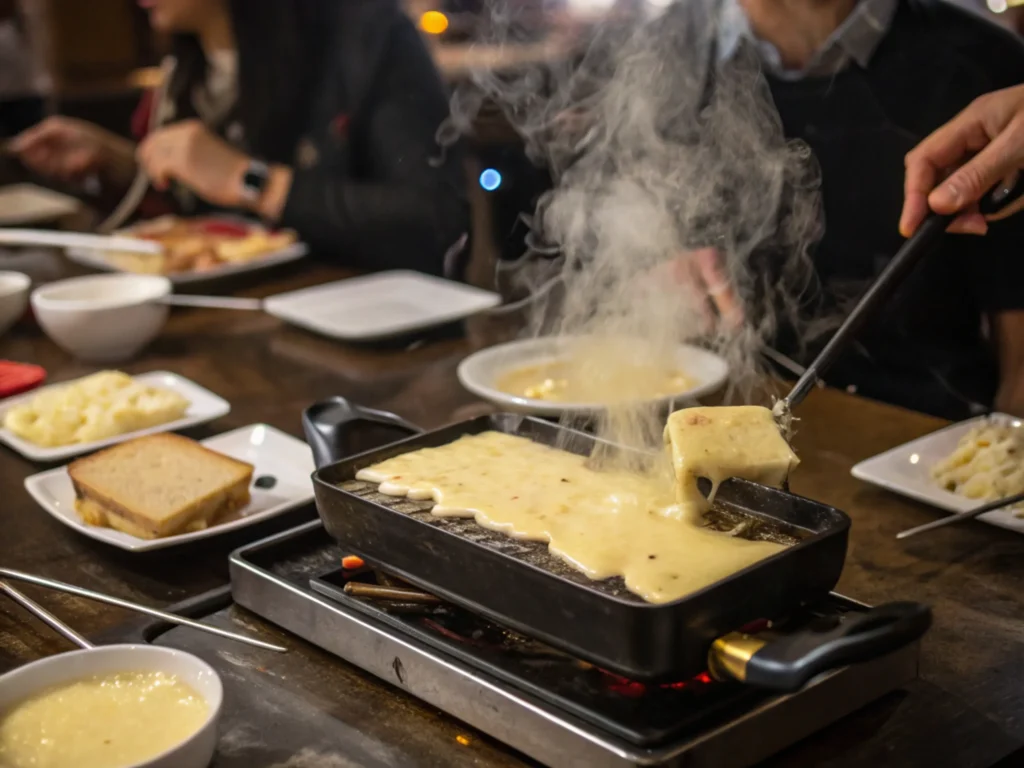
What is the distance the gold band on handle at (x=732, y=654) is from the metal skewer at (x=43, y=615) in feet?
2.46

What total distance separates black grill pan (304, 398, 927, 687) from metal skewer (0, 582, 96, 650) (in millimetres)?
335

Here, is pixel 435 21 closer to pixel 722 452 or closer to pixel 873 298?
pixel 873 298

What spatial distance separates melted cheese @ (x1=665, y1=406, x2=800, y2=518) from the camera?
1.31 m

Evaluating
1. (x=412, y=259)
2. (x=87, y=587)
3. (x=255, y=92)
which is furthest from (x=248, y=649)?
(x=255, y=92)

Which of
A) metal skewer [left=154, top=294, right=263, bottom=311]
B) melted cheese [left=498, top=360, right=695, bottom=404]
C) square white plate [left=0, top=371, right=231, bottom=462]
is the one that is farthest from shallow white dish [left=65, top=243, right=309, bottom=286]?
melted cheese [left=498, top=360, right=695, bottom=404]

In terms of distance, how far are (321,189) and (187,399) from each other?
53.9 inches

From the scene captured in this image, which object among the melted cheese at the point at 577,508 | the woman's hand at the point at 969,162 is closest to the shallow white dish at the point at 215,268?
the melted cheese at the point at 577,508

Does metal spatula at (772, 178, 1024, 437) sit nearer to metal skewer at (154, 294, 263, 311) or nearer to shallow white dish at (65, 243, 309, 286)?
metal skewer at (154, 294, 263, 311)

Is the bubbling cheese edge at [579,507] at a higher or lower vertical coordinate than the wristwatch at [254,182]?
lower

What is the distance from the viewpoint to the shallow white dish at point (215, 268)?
3123mm

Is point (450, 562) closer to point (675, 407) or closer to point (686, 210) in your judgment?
point (675, 407)

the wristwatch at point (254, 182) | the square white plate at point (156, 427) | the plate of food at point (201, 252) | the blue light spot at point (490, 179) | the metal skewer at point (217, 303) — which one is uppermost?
the wristwatch at point (254, 182)

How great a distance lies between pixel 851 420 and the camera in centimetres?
210

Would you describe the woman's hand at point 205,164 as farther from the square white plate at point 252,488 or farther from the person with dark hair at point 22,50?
the person with dark hair at point 22,50
